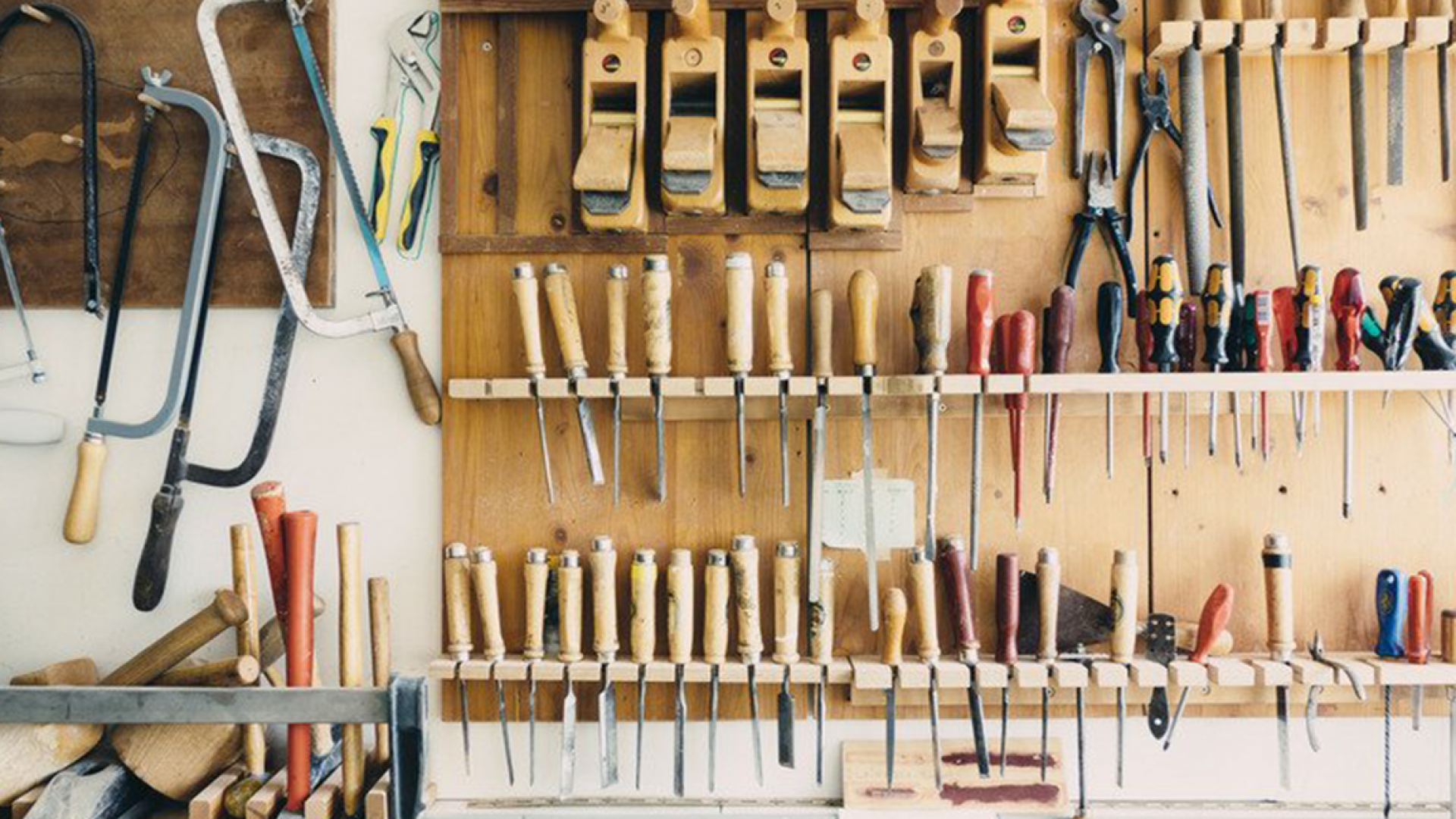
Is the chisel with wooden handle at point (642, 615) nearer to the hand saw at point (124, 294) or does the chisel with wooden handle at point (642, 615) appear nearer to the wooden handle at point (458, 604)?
the wooden handle at point (458, 604)

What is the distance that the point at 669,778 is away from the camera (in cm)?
211

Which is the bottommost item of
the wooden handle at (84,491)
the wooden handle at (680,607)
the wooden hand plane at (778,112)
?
the wooden handle at (680,607)

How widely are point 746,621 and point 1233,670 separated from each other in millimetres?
917

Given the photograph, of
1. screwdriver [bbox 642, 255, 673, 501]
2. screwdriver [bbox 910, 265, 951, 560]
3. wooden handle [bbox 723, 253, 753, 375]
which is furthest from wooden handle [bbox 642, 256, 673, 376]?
screwdriver [bbox 910, 265, 951, 560]

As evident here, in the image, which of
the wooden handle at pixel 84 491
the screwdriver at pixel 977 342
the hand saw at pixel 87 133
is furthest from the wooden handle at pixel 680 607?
the hand saw at pixel 87 133

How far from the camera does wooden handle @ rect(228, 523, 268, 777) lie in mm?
1852

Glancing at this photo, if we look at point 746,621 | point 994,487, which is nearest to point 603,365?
point 746,621

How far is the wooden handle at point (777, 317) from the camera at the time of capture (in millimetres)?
1912

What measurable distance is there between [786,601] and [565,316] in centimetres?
69

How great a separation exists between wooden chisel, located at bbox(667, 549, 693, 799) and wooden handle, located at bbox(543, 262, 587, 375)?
0.42m

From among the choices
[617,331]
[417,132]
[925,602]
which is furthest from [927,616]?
[417,132]

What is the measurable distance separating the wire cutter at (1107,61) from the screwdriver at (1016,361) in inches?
14.6

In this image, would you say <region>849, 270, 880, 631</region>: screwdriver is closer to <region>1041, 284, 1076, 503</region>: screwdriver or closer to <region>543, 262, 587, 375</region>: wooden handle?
<region>1041, 284, 1076, 503</region>: screwdriver

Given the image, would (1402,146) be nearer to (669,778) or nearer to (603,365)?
(603,365)
